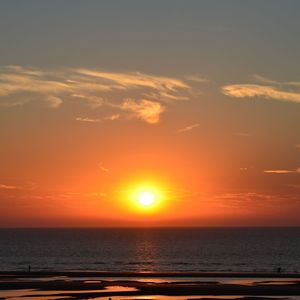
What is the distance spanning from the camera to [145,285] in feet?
234

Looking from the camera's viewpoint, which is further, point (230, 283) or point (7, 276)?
point (7, 276)

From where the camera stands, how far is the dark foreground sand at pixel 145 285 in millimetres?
63938

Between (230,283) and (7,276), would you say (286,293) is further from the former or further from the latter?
(7,276)

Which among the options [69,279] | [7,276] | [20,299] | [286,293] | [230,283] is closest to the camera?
[20,299]

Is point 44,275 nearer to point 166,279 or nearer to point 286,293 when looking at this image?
point 166,279

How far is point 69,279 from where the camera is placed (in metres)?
79.3

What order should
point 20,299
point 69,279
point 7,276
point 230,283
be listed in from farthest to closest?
point 7,276 < point 69,279 < point 230,283 < point 20,299

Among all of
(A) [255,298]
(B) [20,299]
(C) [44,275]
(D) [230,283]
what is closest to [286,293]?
(A) [255,298]

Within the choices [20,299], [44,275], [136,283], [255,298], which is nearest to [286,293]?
[255,298]

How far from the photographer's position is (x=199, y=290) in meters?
66.6

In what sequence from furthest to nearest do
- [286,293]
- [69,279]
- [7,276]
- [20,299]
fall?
[7,276], [69,279], [286,293], [20,299]

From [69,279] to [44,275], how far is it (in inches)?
319

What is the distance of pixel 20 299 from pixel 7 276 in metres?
26.8

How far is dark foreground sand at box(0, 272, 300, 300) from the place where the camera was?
6394 centimetres
